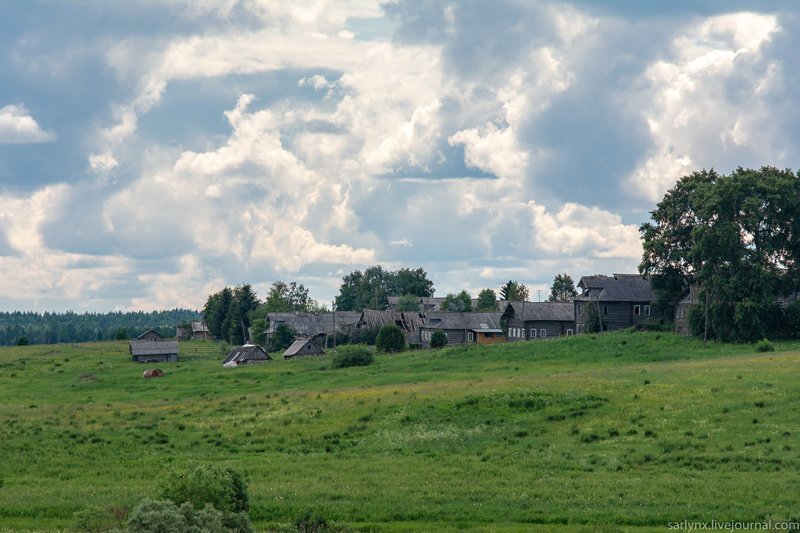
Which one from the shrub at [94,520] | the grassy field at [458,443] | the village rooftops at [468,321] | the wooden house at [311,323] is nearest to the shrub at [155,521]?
the shrub at [94,520]

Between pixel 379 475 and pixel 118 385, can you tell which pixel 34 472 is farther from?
pixel 118 385

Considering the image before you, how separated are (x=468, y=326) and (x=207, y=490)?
94.2 meters

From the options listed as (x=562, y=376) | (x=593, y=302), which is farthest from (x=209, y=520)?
(x=593, y=302)

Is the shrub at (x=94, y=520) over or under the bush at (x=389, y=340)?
under

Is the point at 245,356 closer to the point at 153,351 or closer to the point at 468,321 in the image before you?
the point at 153,351

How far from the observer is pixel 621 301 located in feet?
351

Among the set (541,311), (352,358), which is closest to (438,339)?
(541,311)

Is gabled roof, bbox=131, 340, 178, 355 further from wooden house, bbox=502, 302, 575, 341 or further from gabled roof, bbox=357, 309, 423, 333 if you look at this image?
wooden house, bbox=502, 302, 575, 341

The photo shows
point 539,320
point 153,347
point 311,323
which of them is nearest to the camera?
point 539,320

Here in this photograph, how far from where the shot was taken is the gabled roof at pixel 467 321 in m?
120

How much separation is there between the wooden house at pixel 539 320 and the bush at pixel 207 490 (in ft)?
297

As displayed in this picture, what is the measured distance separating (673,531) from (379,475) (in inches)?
491

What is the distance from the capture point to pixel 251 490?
107ft

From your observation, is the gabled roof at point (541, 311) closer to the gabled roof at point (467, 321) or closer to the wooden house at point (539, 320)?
the wooden house at point (539, 320)
